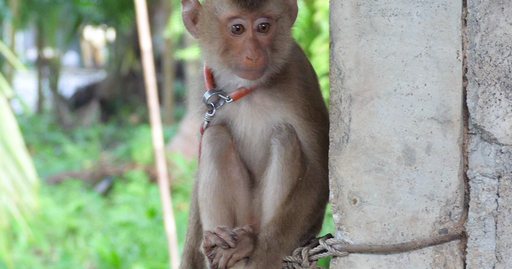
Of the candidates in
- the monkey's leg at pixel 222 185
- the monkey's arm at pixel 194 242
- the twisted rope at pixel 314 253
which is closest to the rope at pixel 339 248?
the twisted rope at pixel 314 253

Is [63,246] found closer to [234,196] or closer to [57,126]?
[234,196]

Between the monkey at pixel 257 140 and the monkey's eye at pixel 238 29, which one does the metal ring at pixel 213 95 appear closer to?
the monkey at pixel 257 140

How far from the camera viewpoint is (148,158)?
9.52 metres

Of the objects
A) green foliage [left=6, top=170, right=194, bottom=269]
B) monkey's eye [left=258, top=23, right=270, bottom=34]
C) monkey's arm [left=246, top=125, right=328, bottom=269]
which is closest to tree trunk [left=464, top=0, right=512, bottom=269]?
monkey's arm [left=246, top=125, right=328, bottom=269]

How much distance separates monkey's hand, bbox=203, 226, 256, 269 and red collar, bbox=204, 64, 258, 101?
533 millimetres

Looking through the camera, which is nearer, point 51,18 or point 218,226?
point 218,226

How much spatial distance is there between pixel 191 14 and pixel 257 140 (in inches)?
25.5

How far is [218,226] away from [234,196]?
16 cm

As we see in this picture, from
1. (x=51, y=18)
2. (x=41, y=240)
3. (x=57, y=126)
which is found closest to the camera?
(x=41, y=240)

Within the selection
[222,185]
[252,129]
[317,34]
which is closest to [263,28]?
[252,129]

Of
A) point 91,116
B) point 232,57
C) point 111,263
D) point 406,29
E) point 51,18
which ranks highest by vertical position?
point 406,29

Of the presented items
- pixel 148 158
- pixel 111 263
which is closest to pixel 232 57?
pixel 111 263

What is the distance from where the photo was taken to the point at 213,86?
7.84ft

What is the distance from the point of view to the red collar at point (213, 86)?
2.29 metres
